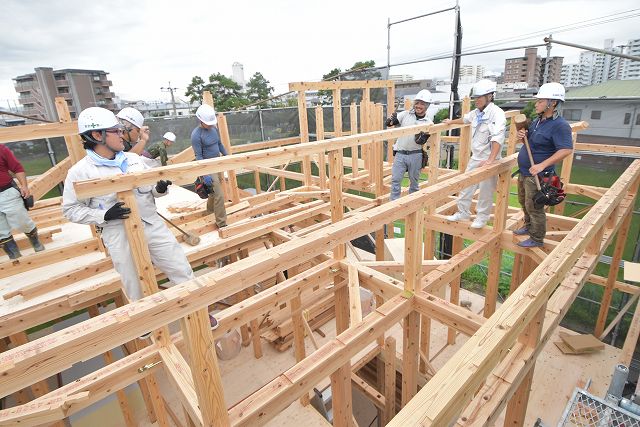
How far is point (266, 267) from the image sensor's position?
1940 mm

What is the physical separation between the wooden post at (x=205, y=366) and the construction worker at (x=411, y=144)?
475 centimetres

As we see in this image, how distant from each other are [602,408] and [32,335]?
9702 millimetres

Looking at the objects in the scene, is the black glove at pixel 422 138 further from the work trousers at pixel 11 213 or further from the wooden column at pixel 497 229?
the work trousers at pixel 11 213

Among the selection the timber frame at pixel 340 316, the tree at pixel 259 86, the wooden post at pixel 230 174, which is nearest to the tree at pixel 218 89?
the tree at pixel 259 86

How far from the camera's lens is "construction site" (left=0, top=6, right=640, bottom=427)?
66.2 inches

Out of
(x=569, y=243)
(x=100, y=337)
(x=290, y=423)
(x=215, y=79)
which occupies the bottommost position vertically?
(x=290, y=423)

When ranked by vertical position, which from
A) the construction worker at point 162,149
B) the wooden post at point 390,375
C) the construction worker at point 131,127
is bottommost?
the wooden post at point 390,375

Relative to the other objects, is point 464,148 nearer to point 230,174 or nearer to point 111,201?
point 230,174

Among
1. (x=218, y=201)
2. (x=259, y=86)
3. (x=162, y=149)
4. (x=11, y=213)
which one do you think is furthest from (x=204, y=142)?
(x=259, y=86)

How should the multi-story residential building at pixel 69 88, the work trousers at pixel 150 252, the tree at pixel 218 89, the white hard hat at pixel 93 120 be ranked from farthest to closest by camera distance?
the multi-story residential building at pixel 69 88
the tree at pixel 218 89
the work trousers at pixel 150 252
the white hard hat at pixel 93 120

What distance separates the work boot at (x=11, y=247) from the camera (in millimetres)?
4738

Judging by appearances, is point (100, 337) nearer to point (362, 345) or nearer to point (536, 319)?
point (362, 345)

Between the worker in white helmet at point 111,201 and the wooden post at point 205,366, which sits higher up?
the worker in white helmet at point 111,201

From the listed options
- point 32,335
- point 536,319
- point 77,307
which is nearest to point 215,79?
point 32,335
